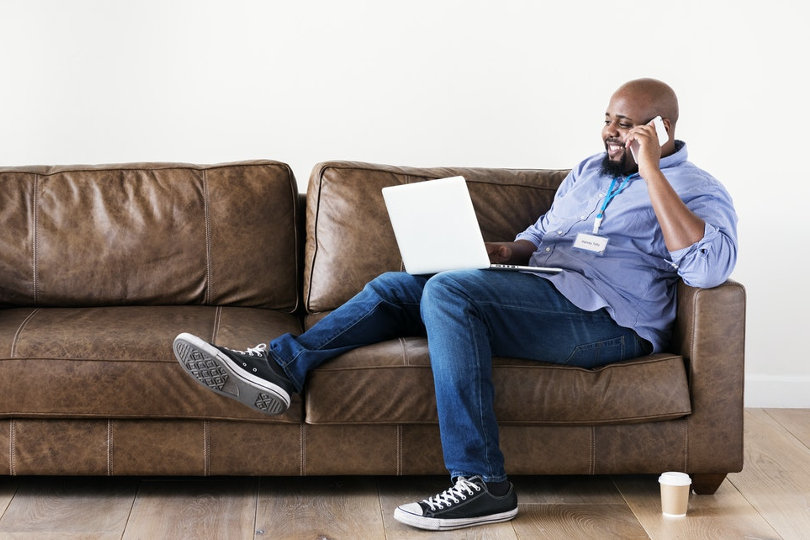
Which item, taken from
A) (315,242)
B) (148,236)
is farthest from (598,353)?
(148,236)

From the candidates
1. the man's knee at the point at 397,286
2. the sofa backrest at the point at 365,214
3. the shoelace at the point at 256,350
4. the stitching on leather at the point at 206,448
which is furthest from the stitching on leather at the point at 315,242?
the stitching on leather at the point at 206,448

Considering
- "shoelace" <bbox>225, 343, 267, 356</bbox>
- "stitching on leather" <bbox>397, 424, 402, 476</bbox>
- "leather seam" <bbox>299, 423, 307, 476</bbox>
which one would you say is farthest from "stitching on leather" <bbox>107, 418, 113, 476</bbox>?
"stitching on leather" <bbox>397, 424, 402, 476</bbox>

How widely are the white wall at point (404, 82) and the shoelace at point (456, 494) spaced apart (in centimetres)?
148

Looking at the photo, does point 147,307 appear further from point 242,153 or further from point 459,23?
point 459,23

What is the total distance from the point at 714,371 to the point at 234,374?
1152mm

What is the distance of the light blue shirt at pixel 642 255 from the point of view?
2.27 metres

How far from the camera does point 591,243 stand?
248cm

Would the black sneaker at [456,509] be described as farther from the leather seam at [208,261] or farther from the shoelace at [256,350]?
the leather seam at [208,261]

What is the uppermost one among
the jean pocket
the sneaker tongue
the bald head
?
the bald head

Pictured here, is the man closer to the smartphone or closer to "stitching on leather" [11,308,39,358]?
the smartphone

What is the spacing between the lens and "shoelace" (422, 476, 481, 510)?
2.11 meters

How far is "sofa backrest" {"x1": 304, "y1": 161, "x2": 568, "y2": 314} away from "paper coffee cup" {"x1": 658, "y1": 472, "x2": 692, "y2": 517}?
0.89 meters

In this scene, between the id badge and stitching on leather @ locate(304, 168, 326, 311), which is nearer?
the id badge

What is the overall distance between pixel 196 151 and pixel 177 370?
1.24m
